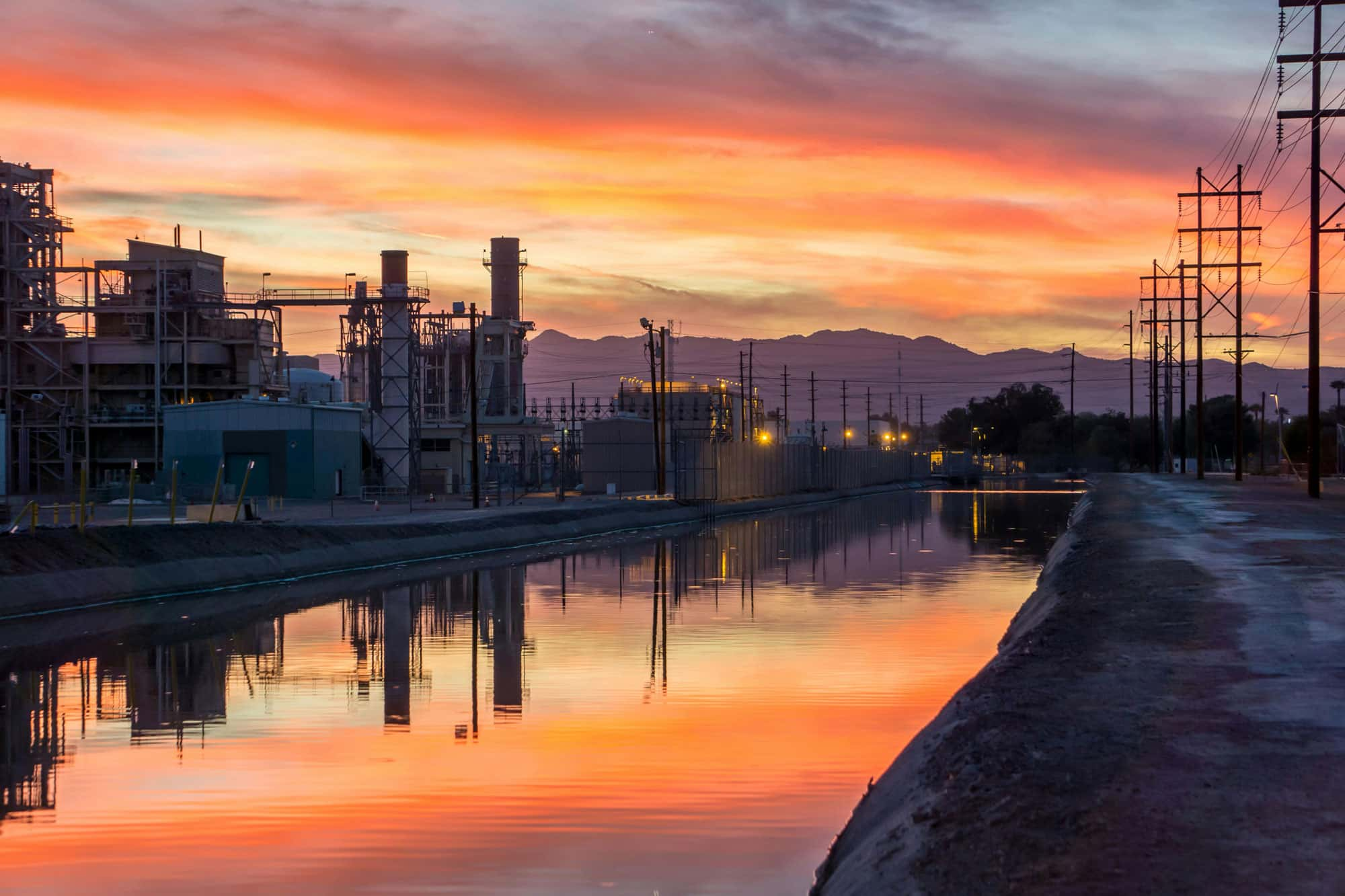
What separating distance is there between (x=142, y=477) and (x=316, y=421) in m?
17.1

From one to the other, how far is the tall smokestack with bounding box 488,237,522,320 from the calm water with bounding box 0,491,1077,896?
92.8m

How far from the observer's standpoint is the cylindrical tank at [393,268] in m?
84.9

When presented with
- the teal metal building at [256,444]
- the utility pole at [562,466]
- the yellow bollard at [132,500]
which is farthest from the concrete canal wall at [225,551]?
the teal metal building at [256,444]

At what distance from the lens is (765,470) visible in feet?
270

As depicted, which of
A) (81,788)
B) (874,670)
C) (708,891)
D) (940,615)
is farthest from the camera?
(940,615)

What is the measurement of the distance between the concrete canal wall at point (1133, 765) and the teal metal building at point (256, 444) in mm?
53296

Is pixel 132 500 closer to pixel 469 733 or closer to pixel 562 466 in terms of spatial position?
pixel 469 733

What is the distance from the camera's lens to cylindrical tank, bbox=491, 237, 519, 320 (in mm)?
121188

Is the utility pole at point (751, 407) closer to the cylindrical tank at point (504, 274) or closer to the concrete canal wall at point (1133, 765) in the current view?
the cylindrical tank at point (504, 274)

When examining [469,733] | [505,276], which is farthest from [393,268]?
[469,733]

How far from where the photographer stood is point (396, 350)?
8169cm

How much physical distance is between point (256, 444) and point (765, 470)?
92.6 ft

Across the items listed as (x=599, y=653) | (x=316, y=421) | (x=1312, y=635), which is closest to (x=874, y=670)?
(x=599, y=653)

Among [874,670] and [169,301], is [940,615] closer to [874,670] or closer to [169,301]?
[874,670]
